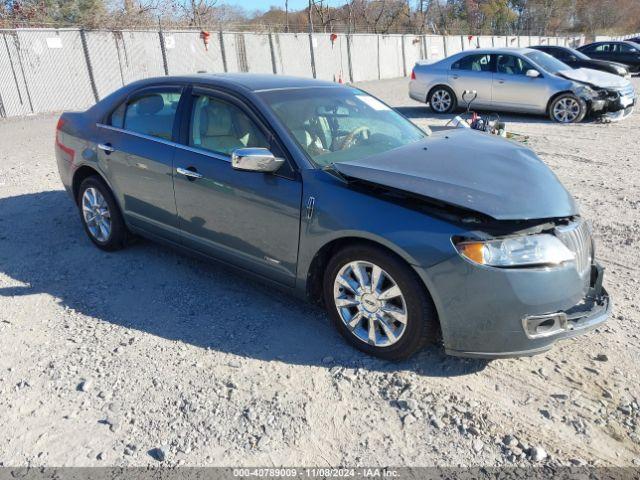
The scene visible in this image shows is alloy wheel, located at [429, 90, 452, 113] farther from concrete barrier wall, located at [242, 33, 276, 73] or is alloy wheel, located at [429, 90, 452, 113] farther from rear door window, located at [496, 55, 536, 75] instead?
concrete barrier wall, located at [242, 33, 276, 73]

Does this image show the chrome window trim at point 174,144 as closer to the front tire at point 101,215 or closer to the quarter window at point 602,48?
the front tire at point 101,215

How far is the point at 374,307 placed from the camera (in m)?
3.16

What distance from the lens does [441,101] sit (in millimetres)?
13578

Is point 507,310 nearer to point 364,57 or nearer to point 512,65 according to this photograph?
point 512,65

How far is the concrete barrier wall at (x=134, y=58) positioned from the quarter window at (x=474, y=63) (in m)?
11.3

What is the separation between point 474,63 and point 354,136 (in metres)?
10.3

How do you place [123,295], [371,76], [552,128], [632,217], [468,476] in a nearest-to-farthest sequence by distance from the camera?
1. [468,476]
2. [123,295]
3. [632,217]
4. [552,128]
5. [371,76]

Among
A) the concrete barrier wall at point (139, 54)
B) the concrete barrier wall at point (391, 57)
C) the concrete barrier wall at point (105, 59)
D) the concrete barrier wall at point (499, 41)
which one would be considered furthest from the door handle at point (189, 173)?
the concrete barrier wall at point (499, 41)

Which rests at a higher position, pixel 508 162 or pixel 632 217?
pixel 508 162

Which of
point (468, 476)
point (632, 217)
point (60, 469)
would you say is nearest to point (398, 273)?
point (468, 476)

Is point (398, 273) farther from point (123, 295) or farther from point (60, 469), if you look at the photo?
point (123, 295)

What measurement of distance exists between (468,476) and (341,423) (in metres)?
0.67

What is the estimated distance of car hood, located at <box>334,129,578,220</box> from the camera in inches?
113

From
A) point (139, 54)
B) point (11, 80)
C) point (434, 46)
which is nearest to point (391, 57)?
point (434, 46)
